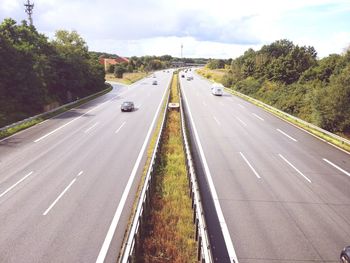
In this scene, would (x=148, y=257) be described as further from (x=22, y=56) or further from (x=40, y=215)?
(x=22, y=56)

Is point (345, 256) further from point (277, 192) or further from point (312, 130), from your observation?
point (312, 130)

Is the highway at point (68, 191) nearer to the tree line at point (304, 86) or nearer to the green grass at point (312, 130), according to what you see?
the green grass at point (312, 130)

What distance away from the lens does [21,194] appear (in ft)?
49.7

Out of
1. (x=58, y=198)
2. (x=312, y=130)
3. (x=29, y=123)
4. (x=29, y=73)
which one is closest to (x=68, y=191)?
(x=58, y=198)

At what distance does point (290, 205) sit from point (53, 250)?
10.2 metres

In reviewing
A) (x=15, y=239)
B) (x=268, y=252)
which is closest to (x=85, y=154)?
(x=15, y=239)

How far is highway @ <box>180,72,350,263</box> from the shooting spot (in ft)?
36.7

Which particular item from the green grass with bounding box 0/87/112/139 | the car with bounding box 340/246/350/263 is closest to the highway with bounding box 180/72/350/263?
the car with bounding box 340/246/350/263

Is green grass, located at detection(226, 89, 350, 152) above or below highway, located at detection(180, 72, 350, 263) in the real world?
below

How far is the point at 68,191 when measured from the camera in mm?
15469

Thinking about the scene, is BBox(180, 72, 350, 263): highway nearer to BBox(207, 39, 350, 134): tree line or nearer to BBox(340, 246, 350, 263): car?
BBox(340, 246, 350, 263): car

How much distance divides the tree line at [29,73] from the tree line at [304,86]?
104 ft

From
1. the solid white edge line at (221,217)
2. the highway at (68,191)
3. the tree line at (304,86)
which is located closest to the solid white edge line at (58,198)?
the highway at (68,191)

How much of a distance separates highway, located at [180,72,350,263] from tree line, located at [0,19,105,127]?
2194 cm
